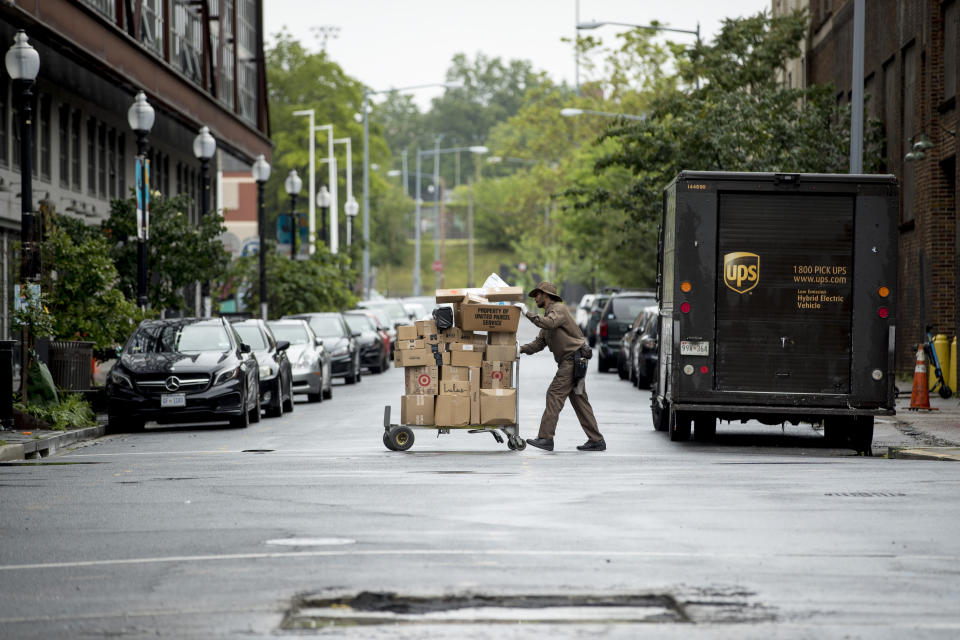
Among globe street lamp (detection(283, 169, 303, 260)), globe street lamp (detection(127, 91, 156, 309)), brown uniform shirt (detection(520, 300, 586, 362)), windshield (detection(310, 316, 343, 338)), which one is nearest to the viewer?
brown uniform shirt (detection(520, 300, 586, 362))

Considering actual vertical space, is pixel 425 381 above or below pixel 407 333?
below

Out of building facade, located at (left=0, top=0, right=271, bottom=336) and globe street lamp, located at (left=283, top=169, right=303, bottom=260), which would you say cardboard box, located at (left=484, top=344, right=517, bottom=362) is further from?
globe street lamp, located at (left=283, top=169, right=303, bottom=260)

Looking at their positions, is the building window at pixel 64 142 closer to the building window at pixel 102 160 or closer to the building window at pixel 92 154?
the building window at pixel 92 154

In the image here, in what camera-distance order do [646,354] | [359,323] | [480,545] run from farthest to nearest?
[359,323] < [646,354] < [480,545]

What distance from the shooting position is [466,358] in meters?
18.0

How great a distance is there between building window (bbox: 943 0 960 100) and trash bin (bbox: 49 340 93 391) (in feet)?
55.5

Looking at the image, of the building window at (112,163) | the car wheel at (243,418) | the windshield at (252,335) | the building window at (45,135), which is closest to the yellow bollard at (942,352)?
the windshield at (252,335)

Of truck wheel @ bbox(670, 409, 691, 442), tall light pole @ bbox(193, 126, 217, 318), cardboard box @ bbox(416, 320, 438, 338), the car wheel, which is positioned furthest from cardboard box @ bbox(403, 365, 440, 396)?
tall light pole @ bbox(193, 126, 217, 318)

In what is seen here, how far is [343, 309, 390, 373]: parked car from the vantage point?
1640 inches

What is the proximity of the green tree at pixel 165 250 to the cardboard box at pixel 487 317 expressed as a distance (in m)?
14.2

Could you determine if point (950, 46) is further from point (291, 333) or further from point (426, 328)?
point (426, 328)

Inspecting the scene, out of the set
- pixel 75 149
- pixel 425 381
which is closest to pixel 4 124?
pixel 75 149

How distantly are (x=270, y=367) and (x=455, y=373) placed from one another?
25.6ft

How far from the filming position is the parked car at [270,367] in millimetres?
25047
